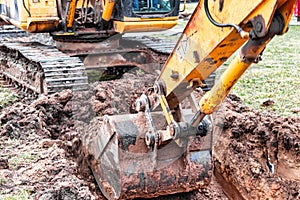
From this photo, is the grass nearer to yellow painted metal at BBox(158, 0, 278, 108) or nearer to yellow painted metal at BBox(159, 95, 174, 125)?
yellow painted metal at BBox(159, 95, 174, 125)

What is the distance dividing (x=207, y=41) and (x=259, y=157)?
7.49 ft

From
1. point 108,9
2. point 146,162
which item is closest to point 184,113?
point 146,162

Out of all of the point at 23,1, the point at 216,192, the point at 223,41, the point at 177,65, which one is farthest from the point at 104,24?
the point at 223,41

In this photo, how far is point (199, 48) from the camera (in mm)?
3207

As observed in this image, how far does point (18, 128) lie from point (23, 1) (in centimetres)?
297

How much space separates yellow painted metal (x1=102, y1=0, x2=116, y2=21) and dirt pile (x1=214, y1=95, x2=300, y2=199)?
2.70m

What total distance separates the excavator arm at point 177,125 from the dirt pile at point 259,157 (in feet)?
2.61

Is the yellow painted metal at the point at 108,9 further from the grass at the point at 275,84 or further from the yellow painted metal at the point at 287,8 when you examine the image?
the yellow painted metal at the point at 287,8

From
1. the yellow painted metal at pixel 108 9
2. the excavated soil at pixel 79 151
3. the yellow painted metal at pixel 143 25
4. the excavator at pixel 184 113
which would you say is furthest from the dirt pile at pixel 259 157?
the yellow painted metal at pixel 108 9

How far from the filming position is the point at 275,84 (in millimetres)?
8336

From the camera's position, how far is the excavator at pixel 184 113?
279cm

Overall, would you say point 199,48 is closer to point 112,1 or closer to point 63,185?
point 63,185

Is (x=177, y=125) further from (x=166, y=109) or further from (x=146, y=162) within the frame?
(x=146, y=162)

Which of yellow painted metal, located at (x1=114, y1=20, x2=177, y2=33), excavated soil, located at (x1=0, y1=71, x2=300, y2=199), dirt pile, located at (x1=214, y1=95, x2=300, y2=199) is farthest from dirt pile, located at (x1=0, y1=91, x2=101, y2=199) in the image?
yellow painted metal, located at (x1=114, y1=20, x2=177, y2=33)
